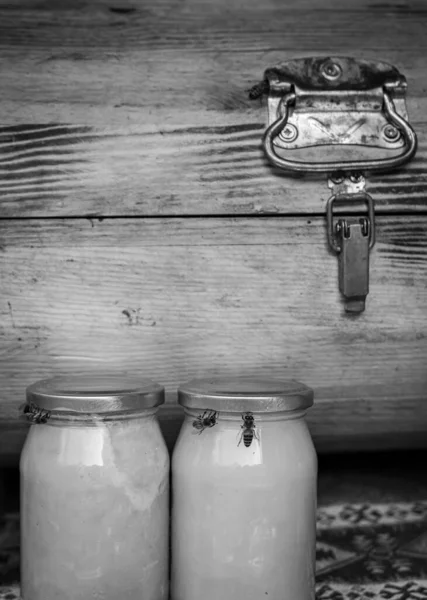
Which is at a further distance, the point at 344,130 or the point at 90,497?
the point at 344,130

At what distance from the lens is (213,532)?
95cm

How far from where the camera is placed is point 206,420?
954 millimetres

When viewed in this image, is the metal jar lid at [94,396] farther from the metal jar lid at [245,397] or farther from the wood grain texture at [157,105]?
the wood grain texture at [157,105]

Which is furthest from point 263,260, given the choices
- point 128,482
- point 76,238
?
point 128,482

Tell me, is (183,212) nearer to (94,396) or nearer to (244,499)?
(94,396)

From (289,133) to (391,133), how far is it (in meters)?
0.16

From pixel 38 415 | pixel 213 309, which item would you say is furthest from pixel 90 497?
pixel 213 309

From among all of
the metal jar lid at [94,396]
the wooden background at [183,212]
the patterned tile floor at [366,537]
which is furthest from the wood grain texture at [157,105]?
the patterned tile floor at [366,537]

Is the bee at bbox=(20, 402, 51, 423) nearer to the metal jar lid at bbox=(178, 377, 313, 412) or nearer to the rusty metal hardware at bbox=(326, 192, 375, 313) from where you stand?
the metal jar lid at bbox=(178, 377, 313, 412)

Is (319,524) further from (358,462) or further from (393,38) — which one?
(393,38)

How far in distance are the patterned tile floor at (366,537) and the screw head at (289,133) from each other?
557mm

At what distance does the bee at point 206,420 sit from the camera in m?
0.95

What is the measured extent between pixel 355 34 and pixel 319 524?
78cm

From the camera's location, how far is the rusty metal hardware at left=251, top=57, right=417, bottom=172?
114 cm
